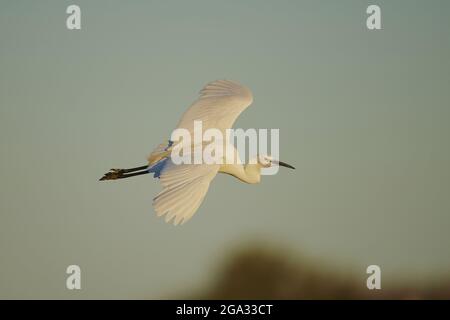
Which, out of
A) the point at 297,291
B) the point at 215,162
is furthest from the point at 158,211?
the point at 297,291

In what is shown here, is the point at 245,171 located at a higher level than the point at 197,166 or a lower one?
higher

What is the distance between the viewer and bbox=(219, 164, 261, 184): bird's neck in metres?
9.36

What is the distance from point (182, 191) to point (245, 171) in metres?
2.55

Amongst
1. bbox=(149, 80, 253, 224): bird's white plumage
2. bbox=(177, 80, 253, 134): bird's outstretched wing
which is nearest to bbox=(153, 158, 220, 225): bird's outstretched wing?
bbox=(149, 80, 253, 224): bird's white plumage

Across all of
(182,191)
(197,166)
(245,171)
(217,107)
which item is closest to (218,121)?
(217,107)

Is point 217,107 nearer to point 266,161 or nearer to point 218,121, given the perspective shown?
point 218,121

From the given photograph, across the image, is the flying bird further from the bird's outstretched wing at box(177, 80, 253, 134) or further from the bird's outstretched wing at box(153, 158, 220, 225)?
the bird's outstretched wing at box(153, 158, 220, 225)

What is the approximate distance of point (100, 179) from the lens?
33.7 ft

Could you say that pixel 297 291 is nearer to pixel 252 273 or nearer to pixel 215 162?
pixel 252 273

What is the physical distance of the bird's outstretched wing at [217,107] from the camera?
945 centimetres

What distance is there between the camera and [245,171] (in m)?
9.58

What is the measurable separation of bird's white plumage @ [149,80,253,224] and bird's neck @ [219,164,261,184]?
45 cm
